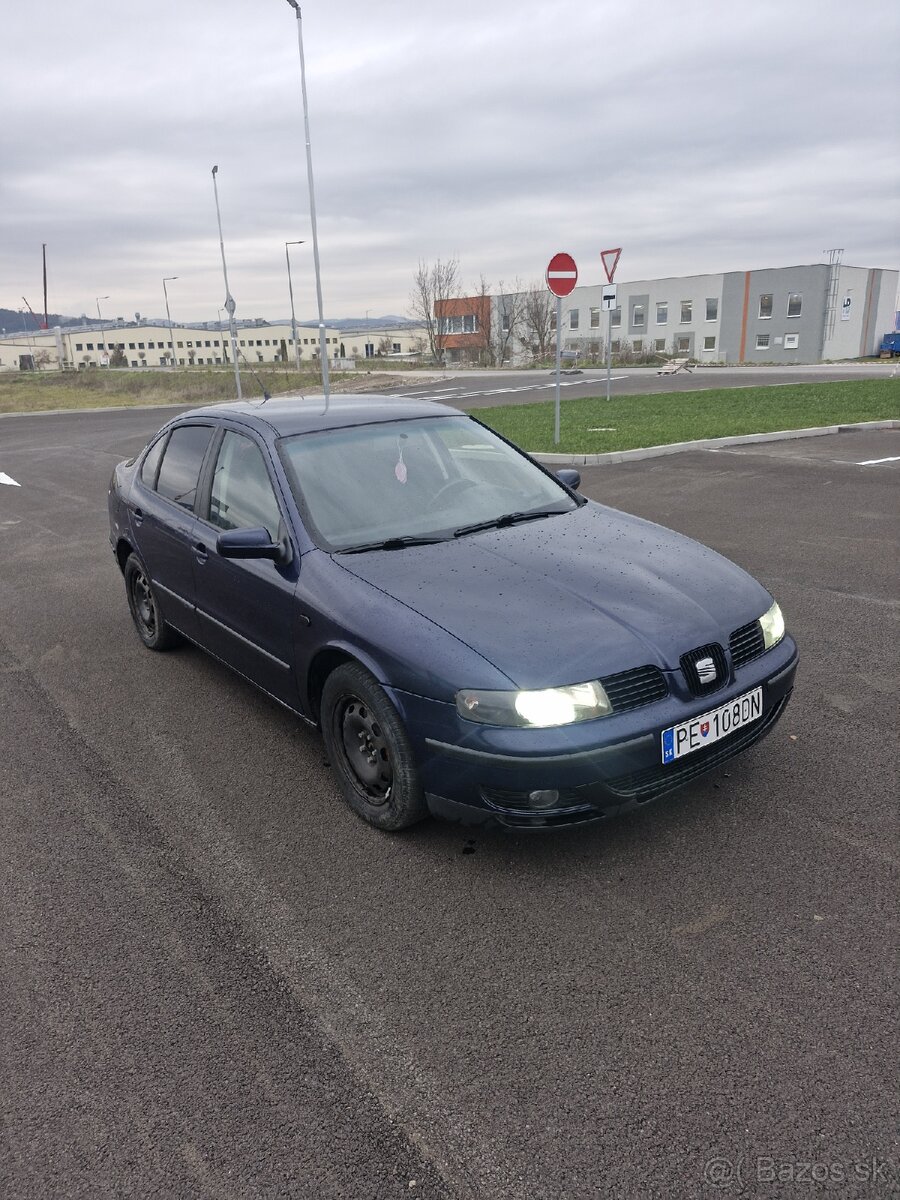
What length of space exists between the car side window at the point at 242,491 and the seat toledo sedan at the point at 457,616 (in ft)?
0.04

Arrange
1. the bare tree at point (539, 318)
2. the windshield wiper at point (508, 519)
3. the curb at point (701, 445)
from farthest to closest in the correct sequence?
the bare tree at point (539, 318) → the curb at point (701, 445) → the windshield wiper at point (508, 519)

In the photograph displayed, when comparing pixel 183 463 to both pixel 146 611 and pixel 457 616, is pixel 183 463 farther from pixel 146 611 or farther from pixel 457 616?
pixel 457 616

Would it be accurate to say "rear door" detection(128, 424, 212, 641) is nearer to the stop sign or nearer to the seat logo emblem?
the seat logo emblem

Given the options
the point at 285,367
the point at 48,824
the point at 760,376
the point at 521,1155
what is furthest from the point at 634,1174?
the point at 285,367

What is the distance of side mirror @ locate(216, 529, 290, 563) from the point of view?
361 centimetres

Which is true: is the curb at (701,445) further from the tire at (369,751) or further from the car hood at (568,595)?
the tire at (369,751)

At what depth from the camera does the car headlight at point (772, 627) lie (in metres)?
3.43

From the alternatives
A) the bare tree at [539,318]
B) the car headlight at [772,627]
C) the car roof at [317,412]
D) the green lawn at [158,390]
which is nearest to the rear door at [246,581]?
the car roof at [317,412]

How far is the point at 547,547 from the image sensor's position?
369cm

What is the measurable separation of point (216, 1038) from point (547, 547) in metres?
2.25

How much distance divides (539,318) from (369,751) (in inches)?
2752

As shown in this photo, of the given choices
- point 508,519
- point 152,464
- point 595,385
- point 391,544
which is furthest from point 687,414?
point 391,544

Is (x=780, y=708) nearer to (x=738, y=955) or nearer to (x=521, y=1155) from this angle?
(x=738, y=955)

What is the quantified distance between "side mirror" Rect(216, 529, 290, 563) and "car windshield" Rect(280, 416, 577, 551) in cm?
17
